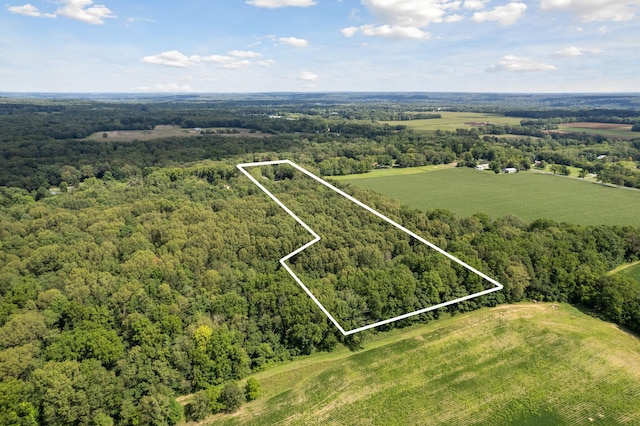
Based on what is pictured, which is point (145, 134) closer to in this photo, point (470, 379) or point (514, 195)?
point (514, 195)

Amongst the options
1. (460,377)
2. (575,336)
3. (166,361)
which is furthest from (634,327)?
(166,361)

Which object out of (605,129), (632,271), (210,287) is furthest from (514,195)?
A: (605,129)

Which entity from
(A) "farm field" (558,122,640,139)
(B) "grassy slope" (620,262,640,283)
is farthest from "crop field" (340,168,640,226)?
(A) "farm field" (558,122,640,139)

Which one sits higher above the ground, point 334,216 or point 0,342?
point 334,216

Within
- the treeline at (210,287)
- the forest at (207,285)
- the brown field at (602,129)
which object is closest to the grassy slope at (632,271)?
the forest at (207,285)

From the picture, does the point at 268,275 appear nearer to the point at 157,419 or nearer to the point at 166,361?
the point at 166,361
